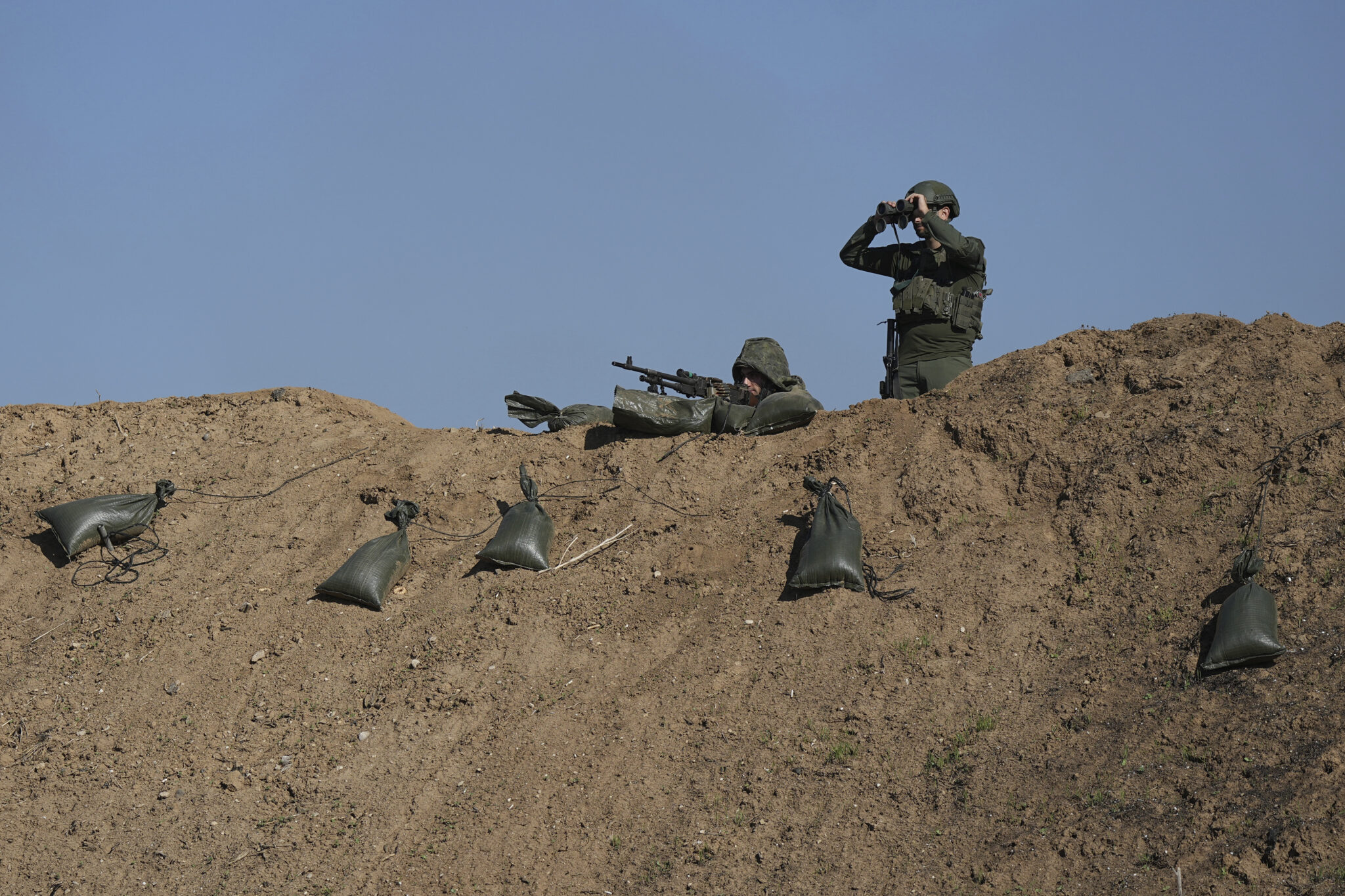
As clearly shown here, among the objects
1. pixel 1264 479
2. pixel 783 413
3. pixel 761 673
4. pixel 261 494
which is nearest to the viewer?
pixel 761 673

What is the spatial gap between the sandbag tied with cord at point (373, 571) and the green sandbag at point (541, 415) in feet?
5.62

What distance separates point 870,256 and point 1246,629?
14.4ft

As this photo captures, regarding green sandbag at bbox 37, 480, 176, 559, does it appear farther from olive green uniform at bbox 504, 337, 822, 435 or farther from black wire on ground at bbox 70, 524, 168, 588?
olive green uniform at bbox 504, 337, 822, 435

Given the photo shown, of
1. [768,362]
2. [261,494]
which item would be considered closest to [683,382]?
[768,362]

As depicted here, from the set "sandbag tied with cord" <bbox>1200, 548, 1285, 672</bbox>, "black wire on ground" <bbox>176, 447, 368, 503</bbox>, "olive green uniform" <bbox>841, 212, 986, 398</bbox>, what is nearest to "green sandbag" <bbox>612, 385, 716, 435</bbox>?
"olive green uniform" <bbox>841, 212, 986, 398</bbox>

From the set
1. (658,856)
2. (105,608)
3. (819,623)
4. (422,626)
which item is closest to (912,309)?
(819,623)

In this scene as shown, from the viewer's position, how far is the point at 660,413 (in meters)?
8.66

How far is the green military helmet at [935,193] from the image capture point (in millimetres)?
8703

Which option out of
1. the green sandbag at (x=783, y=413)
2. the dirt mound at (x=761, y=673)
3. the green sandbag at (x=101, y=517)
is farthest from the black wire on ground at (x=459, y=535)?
the green sandbag at (x=101, y=517)

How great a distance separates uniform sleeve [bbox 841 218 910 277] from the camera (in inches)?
357

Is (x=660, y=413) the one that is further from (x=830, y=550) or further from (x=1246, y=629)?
(x=1246, y=629)

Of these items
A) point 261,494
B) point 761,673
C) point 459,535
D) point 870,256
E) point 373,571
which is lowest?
point 761,673

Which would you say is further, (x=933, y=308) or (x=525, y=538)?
(x=933, y=308)

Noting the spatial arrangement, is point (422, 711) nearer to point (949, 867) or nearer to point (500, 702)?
point (500, 702)
